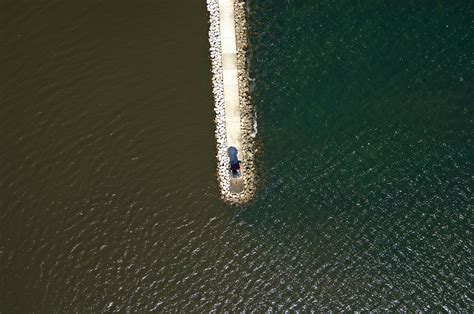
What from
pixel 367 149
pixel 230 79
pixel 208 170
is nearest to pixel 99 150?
pixel 208 170

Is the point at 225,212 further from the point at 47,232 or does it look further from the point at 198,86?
the point at 47,232

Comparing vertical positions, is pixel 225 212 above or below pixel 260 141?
below

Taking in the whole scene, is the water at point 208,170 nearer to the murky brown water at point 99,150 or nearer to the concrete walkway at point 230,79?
the murky brown water at point 99,150

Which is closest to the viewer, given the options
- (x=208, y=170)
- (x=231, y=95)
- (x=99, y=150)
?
(x=99, y=150)

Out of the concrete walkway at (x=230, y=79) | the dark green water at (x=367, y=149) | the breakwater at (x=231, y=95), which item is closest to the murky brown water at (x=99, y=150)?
the breakwater at (x=231, y=95)

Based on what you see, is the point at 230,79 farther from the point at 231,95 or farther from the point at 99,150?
the point at 99,150

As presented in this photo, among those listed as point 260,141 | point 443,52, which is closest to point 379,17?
point 443,52

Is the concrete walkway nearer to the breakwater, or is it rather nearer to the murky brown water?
the breakwater
